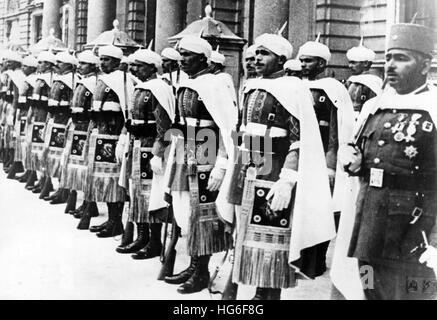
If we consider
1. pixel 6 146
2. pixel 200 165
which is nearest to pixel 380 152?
pixel 200 165

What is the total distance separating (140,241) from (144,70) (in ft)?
5.93

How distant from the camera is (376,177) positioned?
386cm

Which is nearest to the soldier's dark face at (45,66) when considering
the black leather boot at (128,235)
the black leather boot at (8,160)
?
the black leather boot at (8,160)

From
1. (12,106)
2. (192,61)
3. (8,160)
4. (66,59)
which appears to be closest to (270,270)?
(192,61)

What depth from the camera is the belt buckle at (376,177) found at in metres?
3.83

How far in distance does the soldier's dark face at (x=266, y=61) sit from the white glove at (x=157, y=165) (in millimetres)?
1881

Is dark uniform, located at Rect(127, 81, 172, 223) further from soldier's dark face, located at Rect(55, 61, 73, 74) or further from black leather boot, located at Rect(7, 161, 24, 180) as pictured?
black leather boot, located at Rect(7, 161, 24, 180)

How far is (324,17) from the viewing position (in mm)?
12195

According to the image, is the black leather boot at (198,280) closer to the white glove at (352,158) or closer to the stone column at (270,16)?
the white glove at (352,158)

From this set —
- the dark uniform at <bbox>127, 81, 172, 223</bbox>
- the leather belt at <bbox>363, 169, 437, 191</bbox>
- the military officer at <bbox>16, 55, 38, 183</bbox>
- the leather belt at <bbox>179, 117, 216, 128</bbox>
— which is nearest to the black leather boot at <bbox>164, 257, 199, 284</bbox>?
the dark uniform at <bbox>127, 81, 172, 223</bbox>

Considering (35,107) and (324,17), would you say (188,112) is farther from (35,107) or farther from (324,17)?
(324,17)

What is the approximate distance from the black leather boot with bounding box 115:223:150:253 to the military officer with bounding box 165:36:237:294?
4.29 feet

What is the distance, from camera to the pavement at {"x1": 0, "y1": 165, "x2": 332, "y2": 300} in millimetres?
5605

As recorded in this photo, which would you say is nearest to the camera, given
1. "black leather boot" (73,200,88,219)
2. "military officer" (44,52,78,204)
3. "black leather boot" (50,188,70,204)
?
"black leather boot" (73,200,88,219)
